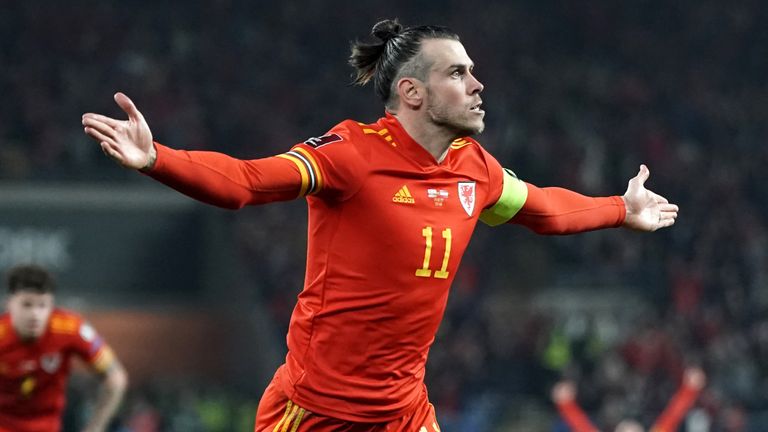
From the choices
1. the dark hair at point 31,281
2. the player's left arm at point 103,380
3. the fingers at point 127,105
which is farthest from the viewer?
the player's left arm at point 103,380

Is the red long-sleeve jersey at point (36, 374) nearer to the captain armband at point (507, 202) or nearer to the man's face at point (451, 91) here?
the captain armband at point (507, 202)

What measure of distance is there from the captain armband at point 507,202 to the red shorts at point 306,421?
2.46ft

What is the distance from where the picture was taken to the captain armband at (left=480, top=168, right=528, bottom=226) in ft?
16.8

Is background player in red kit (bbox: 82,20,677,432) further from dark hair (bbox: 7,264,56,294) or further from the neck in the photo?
dark hair (bbox: 7,264,56,294)

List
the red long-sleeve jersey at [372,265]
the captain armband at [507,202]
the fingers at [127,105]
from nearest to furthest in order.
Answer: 1. the fingers at [127,105]
2. the red long-sleeve jersey at [372,265]
3. the captain armband at [507,202]

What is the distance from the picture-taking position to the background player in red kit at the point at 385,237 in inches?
181

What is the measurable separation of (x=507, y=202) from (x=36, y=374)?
10.7 feet

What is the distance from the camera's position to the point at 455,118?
4738 mm

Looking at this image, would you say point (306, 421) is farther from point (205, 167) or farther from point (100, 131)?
point (100, 131)

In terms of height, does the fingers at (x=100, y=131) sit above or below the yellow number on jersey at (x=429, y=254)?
above

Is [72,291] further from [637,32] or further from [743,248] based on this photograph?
[637,32]

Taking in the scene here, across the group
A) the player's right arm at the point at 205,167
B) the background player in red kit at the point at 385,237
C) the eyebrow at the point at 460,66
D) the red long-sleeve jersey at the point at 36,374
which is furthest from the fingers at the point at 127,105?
the red long-sleeve jersey at the point at 36,374

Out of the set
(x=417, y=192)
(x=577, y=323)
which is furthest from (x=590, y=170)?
(x=417, y=192)

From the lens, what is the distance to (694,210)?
19172 millimetres
